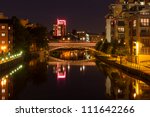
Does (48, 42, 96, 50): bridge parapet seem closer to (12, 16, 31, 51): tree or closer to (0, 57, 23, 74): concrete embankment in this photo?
(12, 16, 31, 51): tree

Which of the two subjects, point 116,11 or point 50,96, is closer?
point 50,96

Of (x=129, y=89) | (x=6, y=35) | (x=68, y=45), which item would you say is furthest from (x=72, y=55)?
(x=129, y=89)

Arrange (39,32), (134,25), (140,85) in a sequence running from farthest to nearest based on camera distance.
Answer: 1. (39,32)
2. (134,25)
3. (140,85)

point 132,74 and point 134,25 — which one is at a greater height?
point 134,25

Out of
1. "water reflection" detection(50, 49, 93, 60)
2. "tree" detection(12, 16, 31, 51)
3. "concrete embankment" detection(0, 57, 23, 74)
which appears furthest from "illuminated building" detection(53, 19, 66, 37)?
"concrete embankment" detection(0, 57, 23, 74)

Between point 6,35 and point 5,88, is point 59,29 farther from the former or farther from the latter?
point 5,88

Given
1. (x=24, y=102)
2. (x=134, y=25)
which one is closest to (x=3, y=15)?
(x=134, y=25)

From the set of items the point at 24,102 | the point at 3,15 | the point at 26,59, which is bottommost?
the point at 26,59

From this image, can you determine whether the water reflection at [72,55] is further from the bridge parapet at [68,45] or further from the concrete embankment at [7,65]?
the concrete embankment at [7,65]

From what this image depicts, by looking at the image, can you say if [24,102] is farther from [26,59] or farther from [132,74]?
[26,59]

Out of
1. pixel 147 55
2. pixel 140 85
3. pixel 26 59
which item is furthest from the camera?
pixel 26 59

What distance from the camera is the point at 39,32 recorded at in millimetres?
51062

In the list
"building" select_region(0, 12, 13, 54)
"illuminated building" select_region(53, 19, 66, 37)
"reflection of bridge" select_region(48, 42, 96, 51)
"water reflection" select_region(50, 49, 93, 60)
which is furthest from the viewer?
"illuminated building" select_region(53, 19, 66, 37)

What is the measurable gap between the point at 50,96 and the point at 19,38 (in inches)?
823
